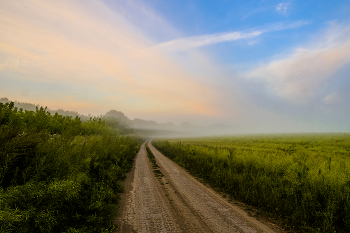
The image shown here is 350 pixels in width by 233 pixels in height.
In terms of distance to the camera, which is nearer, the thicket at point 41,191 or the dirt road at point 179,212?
the thicket at point 41,191

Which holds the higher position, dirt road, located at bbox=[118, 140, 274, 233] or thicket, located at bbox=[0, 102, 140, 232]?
thicket, located at bbox=[0, 102, 140, 232]

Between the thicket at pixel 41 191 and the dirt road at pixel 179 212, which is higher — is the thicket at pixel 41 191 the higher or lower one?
the higher one

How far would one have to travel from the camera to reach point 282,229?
18.1ft

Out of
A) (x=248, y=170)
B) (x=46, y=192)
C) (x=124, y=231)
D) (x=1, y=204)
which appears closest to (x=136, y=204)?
(x=124, y=231)

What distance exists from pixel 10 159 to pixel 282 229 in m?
8.49

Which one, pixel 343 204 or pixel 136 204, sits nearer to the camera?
pixel 343 204

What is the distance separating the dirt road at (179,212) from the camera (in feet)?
17.4

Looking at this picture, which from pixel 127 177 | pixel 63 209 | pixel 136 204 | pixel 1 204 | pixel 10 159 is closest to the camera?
pixel 1 204

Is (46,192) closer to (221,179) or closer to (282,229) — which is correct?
(282,229)

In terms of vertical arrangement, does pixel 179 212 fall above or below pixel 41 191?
below

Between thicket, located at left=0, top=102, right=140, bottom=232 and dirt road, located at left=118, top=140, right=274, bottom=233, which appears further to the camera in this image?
dirt road, located at left=118, top=140, right=274, bottom=233

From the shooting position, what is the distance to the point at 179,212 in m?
6.30

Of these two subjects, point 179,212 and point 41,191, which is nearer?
point 41,191

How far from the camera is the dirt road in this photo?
17.4ft
